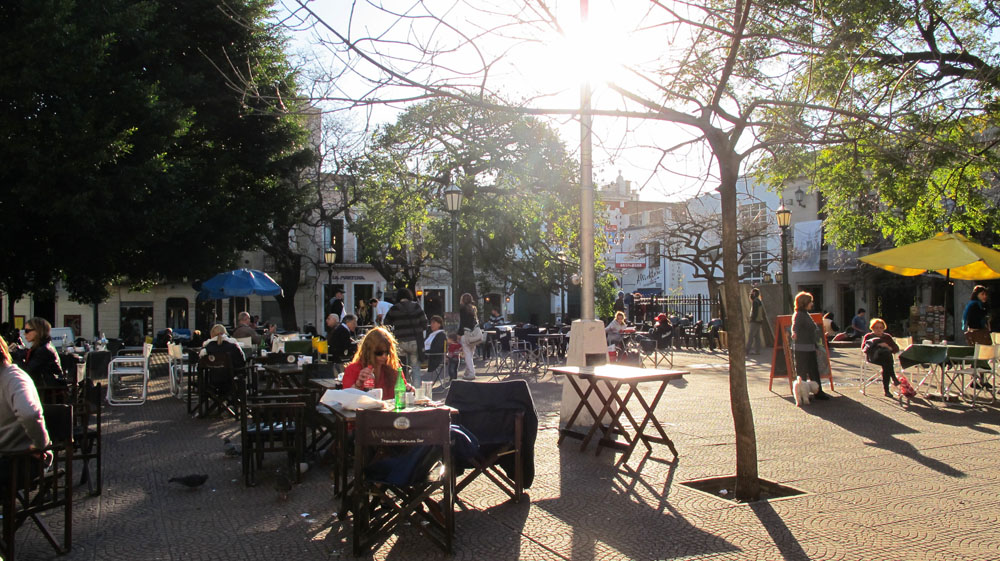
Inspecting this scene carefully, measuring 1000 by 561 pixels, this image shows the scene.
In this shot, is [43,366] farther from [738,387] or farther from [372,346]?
[738,387]

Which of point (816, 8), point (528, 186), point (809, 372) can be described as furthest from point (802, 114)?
point (528, 186)

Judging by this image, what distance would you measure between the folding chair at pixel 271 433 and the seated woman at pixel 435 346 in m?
7.70

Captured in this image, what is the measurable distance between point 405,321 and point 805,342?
607 cm

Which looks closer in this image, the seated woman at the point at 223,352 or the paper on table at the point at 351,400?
the paper on table at the point at 351,400

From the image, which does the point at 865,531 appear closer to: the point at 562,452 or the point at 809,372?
the point at 562,452

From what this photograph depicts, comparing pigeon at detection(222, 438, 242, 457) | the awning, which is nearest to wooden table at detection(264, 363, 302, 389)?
pigeon at detection(222, 438, 242, 457)

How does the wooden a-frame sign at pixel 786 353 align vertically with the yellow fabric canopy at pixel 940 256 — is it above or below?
below

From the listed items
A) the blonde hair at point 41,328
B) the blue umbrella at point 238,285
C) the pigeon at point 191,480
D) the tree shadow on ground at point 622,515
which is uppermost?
the blue umbrella at point 238,285

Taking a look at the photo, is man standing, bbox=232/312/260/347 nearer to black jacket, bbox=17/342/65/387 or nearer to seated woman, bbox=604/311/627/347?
black jacket, bbox=17/342/65/387

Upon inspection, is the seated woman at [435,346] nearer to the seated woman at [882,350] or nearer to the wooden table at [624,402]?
the wooden table at [624,402]

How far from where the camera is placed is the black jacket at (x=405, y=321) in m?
12.0

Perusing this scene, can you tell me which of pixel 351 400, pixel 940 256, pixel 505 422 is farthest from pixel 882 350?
pixel 351 400

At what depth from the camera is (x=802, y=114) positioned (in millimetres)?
6711

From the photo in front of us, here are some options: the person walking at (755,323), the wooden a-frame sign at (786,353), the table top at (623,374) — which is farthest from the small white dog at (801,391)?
the person walking at (755,323)
